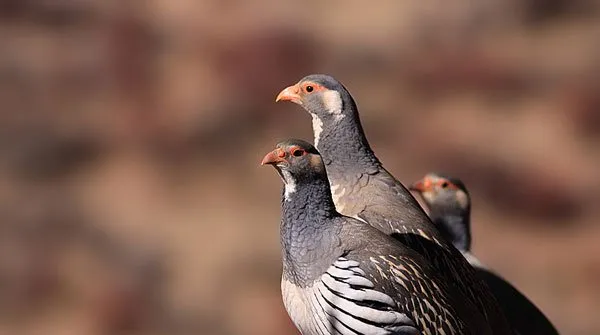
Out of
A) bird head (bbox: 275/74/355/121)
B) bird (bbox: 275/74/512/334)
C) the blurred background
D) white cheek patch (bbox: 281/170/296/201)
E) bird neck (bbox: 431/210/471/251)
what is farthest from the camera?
the blurred background

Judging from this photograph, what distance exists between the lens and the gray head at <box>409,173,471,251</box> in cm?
462

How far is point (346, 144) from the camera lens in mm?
3719

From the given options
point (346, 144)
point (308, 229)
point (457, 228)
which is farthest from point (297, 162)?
point (457, 228)

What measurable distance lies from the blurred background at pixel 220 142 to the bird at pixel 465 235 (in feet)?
11.7

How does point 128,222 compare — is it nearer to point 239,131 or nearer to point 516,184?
point 239,131

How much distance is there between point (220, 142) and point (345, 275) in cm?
531

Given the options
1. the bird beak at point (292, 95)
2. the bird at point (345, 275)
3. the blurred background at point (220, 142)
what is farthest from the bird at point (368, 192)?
the blurred background at point (220, 142)

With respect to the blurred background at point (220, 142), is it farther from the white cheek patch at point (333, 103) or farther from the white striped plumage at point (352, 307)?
the white striped plumage at point (352, 307)

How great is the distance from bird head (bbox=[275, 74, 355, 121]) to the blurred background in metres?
4.53

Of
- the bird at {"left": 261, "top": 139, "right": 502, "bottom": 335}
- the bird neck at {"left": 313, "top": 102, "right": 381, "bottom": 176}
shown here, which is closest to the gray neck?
the bird at {"left": 261, "top": 139, "right": 502, "bottom": 335}

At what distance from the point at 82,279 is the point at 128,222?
1.71 feet

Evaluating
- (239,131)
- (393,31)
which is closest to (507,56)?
(393,31)

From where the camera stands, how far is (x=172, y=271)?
27.5ft

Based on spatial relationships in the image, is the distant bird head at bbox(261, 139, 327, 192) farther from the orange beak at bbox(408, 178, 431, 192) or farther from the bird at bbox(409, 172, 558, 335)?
the orange beak at bbox(408, 178, 431, 192)
